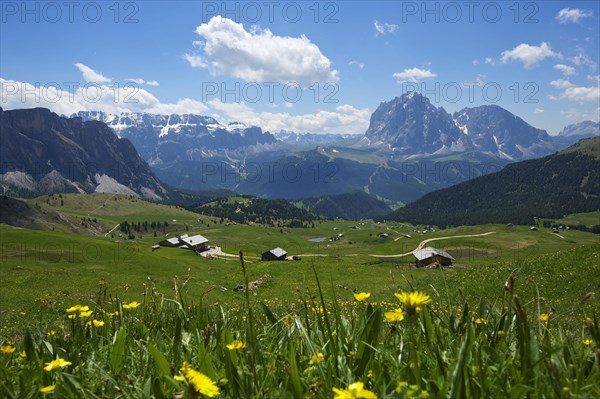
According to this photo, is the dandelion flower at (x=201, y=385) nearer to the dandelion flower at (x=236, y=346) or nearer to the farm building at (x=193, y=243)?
the dandelion flower at (x=236, y=346)

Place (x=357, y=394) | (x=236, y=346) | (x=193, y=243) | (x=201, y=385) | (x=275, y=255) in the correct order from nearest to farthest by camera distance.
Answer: (x=357, y=394) → (x=201, y=385) → (x=236, y=346) → (x=275, y=255) → (x=193, y=243)

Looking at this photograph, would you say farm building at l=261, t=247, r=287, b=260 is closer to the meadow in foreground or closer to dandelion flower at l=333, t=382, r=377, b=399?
the meadow in foreground

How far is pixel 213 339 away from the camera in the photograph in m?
4.71

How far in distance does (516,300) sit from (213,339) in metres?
3.47

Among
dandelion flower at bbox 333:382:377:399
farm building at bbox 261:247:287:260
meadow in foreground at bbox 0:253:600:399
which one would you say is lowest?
farm building at bbox 261:247:287:260

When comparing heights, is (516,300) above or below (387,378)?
above

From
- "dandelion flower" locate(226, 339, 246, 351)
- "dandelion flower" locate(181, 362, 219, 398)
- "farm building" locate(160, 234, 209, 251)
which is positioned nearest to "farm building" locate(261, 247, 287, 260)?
"farm building" locate(160, 234, 209, 251)

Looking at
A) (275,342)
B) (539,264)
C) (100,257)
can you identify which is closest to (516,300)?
(275,342)

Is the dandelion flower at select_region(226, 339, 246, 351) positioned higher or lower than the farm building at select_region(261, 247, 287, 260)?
higher

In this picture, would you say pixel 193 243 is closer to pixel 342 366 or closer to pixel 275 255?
pixel 275 255

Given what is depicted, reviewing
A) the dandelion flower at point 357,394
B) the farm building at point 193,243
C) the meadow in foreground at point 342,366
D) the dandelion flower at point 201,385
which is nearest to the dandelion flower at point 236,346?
the meadow in foreground at point 342,366

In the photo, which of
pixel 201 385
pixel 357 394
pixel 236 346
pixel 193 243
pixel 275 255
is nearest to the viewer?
pixel 357 394

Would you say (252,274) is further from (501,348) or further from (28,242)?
(28,242)

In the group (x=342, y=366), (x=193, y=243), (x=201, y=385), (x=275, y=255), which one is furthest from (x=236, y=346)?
(x=193, y=243)
